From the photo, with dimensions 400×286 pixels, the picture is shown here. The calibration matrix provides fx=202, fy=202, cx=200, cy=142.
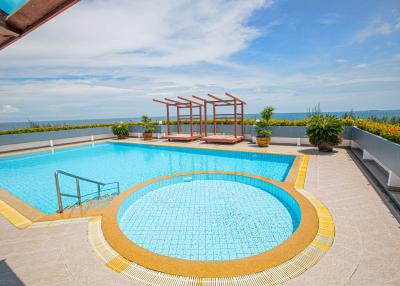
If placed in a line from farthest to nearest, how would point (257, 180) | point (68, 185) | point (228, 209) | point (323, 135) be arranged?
point (323, 135) < point (68, 185) < point (257, 180) < point (228, 209)

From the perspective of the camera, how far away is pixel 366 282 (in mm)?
2264

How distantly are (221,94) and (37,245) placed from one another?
36.2ft

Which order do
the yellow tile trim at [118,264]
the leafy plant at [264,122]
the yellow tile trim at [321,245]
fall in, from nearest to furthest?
the yellow tile trim at [118,264] → the yellow tile trim at [321,245] → the leafy plant at [264,122]

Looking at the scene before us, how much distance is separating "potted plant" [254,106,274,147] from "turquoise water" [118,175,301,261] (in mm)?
5056

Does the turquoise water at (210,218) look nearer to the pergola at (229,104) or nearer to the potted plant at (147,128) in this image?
the pergola at (229,104)

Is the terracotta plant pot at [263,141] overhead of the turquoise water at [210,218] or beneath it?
overhead

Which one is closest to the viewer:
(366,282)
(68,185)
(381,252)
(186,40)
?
(366,282)

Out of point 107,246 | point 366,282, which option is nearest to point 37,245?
point 107,246

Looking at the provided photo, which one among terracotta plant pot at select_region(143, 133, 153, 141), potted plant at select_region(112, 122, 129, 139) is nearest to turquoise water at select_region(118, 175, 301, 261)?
terracotta plant pot at select_region(143, 133, 153, 141)

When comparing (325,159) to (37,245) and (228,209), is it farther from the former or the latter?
(37,245)

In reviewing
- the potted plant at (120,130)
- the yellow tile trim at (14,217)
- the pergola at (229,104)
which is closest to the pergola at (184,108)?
the pergola at (229,104)

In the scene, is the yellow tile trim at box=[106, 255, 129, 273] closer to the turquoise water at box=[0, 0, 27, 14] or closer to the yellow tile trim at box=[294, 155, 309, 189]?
the turquoise water at box=[0, 0, 27, 14]

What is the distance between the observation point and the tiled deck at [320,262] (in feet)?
7.80

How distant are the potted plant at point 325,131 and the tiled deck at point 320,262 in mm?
5178
